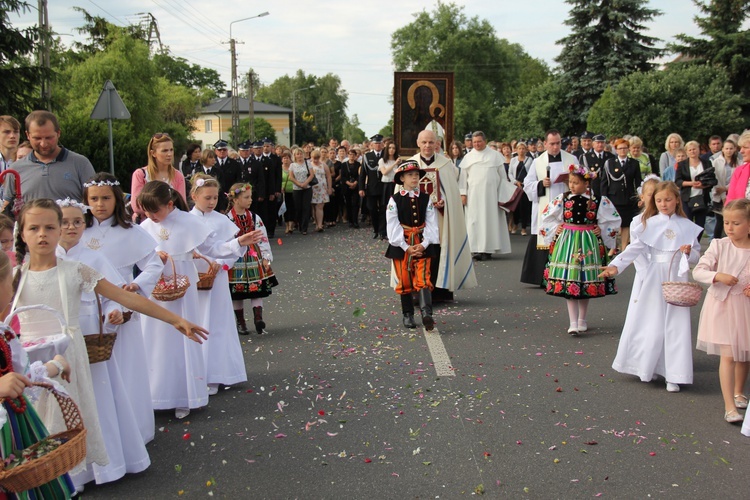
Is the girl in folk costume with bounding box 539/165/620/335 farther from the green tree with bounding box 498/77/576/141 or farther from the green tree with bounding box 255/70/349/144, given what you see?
the green tree with bounding box 255/70/349/144

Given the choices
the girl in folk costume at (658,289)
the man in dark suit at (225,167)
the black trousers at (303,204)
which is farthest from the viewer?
the black trousers at (303,204)

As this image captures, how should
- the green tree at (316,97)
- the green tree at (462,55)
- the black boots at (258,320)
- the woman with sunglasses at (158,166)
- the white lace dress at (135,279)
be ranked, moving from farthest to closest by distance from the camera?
the green tree at (316,97) < the green tree at (462,55) < the black boots at (258,320) < the woman with sunglasses at (158,166) < the white lace dress at (135,279)

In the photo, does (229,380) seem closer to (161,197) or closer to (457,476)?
(161,197)

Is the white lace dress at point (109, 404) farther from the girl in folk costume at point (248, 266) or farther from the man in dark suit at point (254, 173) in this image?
the man in dark suit at point (254, 173)

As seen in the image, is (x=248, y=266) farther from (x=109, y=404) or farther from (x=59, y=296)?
(x=59, y=296)

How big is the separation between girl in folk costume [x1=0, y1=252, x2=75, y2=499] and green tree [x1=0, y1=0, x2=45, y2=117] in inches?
860

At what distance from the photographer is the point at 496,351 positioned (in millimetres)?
8453

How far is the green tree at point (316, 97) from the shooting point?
127394 millimetres

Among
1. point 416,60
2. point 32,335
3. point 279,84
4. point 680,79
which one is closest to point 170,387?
point 32,335

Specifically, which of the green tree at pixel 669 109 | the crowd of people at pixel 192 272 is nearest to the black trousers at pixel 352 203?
the crowd of people at pixel 192 272

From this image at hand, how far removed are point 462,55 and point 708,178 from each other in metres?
78.8

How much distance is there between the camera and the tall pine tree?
5125cm

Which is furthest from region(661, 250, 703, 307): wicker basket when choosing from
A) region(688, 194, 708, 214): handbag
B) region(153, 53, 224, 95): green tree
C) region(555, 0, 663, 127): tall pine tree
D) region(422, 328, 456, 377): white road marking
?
region(153, 53, 224, 95): green tree

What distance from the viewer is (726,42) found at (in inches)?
1713
